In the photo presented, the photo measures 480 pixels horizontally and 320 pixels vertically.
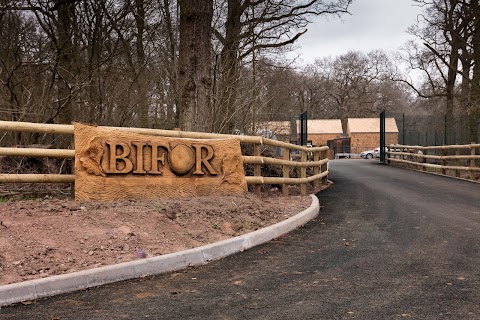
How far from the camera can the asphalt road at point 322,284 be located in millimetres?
3441

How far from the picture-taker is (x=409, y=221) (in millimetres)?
7387

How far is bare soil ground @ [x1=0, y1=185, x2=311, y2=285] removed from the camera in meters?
4.42

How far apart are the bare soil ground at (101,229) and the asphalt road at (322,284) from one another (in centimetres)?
50

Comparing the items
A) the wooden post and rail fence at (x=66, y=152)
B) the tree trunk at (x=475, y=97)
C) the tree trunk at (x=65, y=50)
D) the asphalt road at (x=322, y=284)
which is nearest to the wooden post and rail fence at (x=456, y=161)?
the tree trunk at (x=475, y=97)

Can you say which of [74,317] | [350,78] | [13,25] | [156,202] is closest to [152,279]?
[74,317]

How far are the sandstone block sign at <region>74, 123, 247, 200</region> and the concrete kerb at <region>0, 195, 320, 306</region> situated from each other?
5.17 ft

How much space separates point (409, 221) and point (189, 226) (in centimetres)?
357

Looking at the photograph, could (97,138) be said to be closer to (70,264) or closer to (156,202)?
(156,202)

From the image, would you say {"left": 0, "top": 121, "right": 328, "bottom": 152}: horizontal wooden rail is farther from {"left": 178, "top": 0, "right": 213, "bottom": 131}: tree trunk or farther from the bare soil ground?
{"left": 178, "top": 0, "right": 213, "bottom": 131}: tree trunk

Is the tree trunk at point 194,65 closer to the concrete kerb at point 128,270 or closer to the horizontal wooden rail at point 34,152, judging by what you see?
the horizontal wooden rail at point 34,152

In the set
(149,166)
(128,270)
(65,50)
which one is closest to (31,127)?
(149,166)

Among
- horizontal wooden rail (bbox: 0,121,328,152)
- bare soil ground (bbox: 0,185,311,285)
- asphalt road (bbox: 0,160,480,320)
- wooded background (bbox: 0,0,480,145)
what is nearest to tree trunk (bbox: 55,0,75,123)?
wooded background (bbox: 0,0,480,145)

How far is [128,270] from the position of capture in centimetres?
441

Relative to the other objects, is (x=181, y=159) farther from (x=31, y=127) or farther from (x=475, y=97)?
(x=475, y=97)
